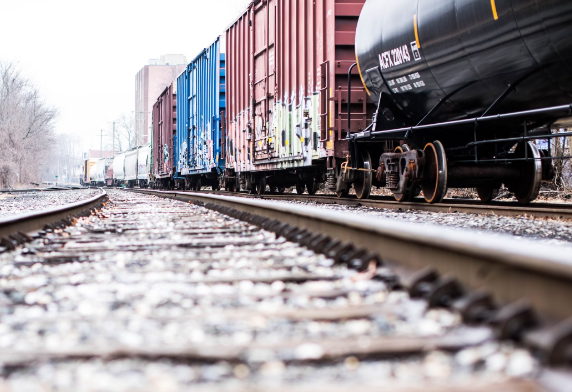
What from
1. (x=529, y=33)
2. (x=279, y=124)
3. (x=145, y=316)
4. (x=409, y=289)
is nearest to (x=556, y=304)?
(x=409, y=289)

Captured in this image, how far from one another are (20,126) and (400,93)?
155ft

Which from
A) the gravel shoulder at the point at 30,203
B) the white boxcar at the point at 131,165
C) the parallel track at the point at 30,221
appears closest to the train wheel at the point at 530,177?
the parallel track at the point at 30,221

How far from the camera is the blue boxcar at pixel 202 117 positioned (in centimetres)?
1819

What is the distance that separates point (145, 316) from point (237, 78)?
48.6 ft

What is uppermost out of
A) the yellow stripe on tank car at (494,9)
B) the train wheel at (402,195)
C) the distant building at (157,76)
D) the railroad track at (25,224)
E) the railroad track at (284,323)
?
the distant building at (157,76)

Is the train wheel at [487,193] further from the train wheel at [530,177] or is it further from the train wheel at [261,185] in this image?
the train wheel at [261,185]

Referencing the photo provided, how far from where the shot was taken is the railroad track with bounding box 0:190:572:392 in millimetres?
1446

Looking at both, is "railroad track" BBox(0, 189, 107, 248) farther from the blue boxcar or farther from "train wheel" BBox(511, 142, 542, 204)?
the blue boxcar

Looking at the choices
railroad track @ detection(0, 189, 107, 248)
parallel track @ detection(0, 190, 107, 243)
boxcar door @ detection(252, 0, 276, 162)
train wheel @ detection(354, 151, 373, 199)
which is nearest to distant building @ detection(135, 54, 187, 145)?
boxcar door @ detection(252, 0, 276, 162)

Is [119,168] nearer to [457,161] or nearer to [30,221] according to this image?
→ [457,161]

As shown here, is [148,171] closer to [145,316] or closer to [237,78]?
[237,78]

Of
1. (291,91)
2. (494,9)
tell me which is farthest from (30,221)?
(291,91)

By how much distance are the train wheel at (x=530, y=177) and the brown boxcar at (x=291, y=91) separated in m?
2.65

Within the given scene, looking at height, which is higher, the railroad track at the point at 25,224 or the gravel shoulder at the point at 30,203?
the railroad track at the point at 25,224
